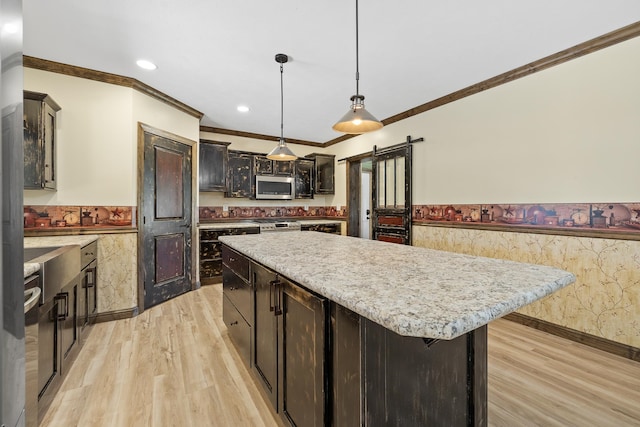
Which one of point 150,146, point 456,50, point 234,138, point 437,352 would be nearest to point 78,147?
point 150,146

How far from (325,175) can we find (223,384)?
4.25 meters

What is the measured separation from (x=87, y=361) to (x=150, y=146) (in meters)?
2.12

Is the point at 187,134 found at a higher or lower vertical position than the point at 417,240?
higher

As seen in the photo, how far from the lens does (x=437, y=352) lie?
38.9 inches

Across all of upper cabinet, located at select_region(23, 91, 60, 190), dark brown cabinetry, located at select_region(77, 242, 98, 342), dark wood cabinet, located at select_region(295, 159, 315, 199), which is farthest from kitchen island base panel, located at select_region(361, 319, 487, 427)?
dark wood cabinet, located at select_region(295, 159, 315, 199)

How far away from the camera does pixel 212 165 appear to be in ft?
14.3

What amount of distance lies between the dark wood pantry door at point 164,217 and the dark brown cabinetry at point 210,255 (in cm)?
27

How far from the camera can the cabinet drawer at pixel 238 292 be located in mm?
1822

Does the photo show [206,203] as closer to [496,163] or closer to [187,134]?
[187,134]

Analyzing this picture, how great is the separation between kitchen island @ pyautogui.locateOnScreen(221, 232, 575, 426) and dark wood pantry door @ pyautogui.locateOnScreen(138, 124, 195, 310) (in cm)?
236

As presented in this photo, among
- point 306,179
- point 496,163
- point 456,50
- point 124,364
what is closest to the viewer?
point 124,364

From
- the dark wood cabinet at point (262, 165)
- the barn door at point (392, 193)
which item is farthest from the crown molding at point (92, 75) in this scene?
the barn door at point (392, 193)

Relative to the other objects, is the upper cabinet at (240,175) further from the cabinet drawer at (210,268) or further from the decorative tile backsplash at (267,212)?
the cabinet drawer at (210,268)

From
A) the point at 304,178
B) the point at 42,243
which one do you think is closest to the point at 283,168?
the point at 304,178
